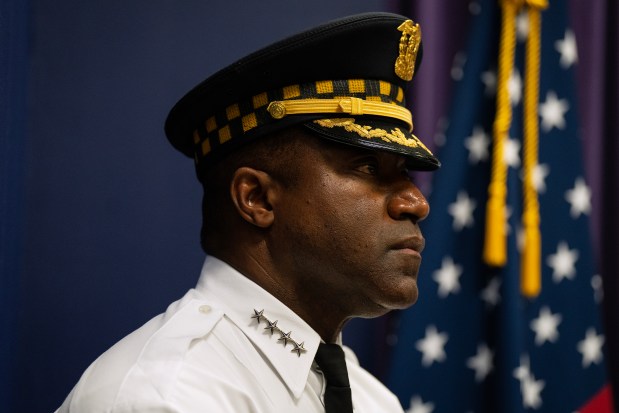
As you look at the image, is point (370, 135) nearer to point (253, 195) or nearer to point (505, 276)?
point (253, 195)

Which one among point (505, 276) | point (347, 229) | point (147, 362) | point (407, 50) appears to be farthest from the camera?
point (505, 276)

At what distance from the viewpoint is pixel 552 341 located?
2094 millimetres

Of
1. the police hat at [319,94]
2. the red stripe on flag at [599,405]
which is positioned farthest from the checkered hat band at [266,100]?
the red stripe on flag at [599,405]

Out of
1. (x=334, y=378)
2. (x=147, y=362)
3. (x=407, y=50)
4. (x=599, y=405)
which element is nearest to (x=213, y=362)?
(x=147, y=362)

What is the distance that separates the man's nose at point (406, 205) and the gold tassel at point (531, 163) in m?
0.86

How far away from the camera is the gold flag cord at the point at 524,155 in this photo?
6.56 feet

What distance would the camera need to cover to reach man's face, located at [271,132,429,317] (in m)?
1.21

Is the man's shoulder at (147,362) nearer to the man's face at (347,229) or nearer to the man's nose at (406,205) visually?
the man's face at (347,229)

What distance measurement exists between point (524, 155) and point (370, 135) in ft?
3.34

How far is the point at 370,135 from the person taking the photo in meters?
1.21

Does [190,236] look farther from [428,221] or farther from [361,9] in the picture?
[361,9]

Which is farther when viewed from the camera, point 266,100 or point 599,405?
point 599,405

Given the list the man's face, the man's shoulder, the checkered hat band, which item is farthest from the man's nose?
the man's shoulder

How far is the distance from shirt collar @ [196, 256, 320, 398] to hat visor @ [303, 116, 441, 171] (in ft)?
0.89
